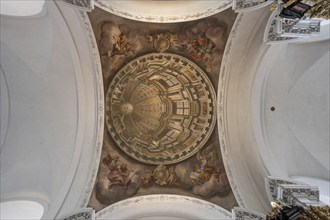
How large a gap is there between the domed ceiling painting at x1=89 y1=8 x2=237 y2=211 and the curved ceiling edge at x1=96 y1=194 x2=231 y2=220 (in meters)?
0.22

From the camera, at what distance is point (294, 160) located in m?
10.1

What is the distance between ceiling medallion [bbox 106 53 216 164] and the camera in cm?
1076

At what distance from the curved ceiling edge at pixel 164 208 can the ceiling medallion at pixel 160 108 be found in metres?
1.35

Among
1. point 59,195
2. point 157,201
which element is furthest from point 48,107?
point 157,201

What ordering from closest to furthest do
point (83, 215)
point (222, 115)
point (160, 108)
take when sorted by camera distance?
point (83, 215) < point (222, 115) < point (160, 108)

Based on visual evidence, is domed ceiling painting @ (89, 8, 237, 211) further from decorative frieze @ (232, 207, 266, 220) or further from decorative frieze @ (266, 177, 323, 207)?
decorative frieze @ (266, 177, 323, 207)

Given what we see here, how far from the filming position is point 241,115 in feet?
33.2

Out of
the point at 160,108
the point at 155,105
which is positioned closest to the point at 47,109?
the point at 155,105

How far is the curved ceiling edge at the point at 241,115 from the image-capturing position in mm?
9148

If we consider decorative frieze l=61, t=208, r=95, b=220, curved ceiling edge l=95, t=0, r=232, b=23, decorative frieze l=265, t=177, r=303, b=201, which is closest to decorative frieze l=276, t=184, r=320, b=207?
decorative frieze l=265, t=177, r=303, b=201

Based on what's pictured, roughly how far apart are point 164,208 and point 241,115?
4.20m

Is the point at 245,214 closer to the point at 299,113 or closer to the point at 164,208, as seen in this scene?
the point at 164,208

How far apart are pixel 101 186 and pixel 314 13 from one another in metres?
7.88

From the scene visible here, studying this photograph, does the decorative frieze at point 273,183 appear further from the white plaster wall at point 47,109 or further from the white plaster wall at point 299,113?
the white plaster wall at point 47,109
